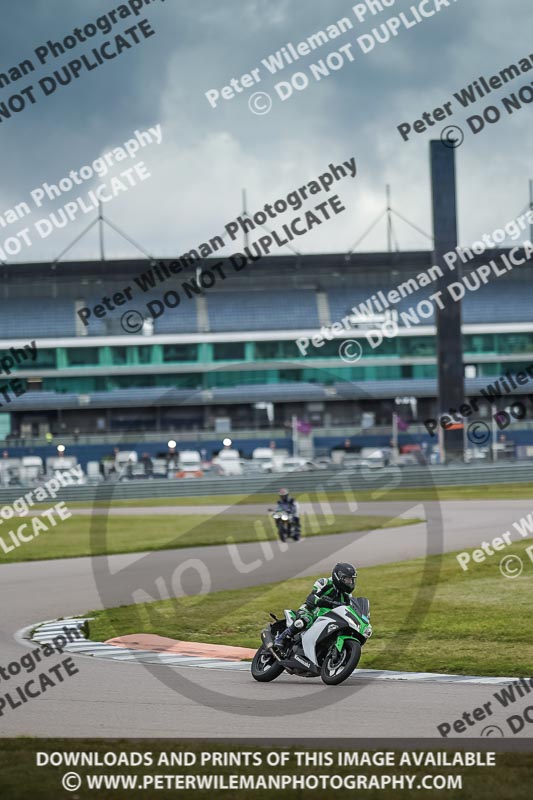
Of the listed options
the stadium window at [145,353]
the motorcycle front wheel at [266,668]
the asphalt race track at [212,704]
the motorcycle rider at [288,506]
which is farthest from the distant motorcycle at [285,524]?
the stadium window at [145,353]

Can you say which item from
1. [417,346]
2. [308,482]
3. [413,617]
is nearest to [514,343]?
[417,346]

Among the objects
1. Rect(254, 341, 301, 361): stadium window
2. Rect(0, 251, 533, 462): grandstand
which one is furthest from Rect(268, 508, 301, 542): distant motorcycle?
Rect(254, 341, 301, 361): stadium window

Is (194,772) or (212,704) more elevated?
(194,772)

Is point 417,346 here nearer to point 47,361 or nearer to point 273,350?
point 273,350

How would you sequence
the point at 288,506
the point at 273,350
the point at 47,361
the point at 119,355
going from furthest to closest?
1. the point at 273,350
2. the point at 119,355
3. the point at 47,361
4. the point at 288,506

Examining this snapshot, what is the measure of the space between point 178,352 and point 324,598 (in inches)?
2886

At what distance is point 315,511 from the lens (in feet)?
142

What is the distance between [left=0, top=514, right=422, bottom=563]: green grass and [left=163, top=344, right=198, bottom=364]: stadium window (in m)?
41.2

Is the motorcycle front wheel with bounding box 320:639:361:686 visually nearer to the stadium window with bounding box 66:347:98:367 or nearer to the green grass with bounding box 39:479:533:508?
the green grass with bounding box 39:479:533:508

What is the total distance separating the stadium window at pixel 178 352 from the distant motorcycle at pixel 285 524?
54.4 m

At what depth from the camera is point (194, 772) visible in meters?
8.28

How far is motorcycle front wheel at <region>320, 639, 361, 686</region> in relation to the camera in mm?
11586

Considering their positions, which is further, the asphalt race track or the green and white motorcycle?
the green and white motorcycle

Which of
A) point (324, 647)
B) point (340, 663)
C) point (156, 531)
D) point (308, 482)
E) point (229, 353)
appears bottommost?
point (308, 482)
